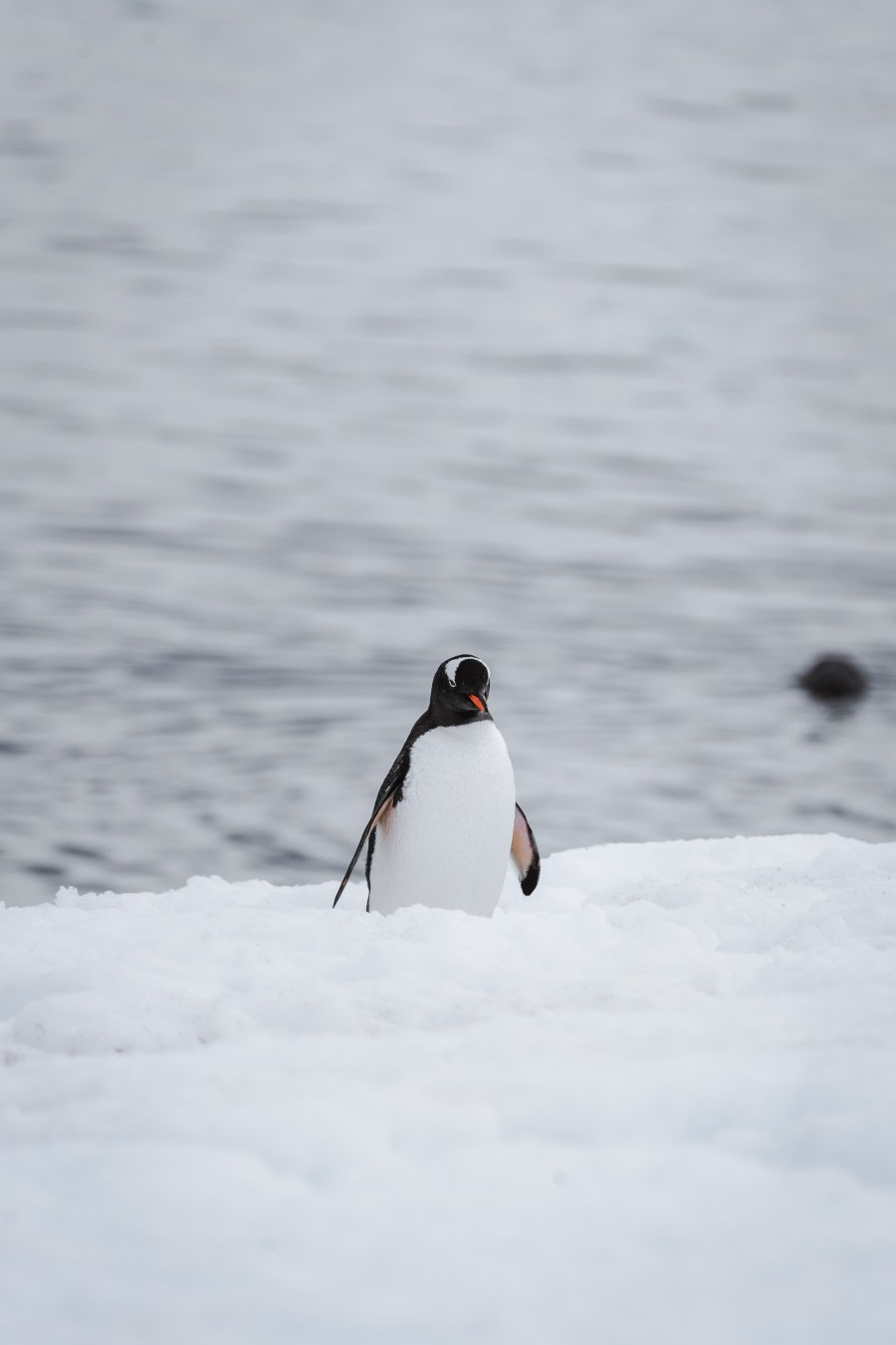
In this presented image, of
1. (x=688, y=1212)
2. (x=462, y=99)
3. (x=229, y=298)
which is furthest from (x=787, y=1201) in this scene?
(x=462, y=99)

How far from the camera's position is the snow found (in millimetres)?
2988

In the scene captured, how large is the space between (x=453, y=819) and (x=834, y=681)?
739 centimetres

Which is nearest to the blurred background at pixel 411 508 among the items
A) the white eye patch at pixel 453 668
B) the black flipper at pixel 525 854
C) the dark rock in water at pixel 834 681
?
the dark rock in water at pixel 834 681

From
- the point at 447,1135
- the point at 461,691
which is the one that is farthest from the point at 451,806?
the point at 447,1135

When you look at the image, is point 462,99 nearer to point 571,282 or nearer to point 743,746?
point 571,282

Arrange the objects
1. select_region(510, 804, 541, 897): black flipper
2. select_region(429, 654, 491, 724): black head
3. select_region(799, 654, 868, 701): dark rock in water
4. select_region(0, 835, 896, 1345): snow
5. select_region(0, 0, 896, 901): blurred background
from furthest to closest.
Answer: select_region(799, 654, 868, 701): dark rock in water → select_region(0, 0, 896, 901): blurred background → select_region(510, 804, 541, 897): black flipper → select_region(429, 654, 491, 724): black head → select_region(0, 835, 896, 1345): snow

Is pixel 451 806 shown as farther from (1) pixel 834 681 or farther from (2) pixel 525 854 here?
(1) pixel 834 681

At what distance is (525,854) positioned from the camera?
20.1ft

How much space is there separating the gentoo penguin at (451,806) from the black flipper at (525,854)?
9.3 inches

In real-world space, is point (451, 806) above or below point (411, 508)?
above

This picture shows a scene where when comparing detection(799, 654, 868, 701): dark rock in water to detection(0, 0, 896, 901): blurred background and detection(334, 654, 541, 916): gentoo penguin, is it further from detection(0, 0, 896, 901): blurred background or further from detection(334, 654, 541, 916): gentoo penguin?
detection(334, 654, 541, 916): gentoo penguin

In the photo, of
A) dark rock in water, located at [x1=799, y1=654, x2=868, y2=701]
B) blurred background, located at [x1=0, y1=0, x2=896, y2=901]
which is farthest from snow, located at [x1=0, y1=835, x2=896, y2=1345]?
dark rock in water, located at [x1=799, y1=654, x2=868, y2=701]

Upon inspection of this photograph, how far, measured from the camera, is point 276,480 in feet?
69.1

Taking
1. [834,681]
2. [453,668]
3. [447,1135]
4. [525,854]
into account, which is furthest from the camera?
[834,681]
